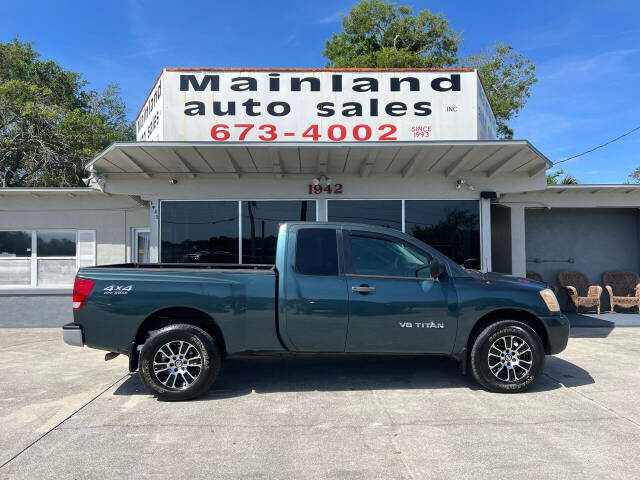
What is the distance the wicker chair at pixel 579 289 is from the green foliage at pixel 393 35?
54.3 feet

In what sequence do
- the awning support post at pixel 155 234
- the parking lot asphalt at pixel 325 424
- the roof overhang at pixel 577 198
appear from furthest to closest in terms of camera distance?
the roof overhang at pixel 577 198, the awning support post at pixel 155 234, the parking lot asphalt at pixel 325 424

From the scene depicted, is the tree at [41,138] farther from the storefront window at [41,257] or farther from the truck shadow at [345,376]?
the truck shadow at [345,376]

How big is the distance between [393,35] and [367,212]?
19552mm

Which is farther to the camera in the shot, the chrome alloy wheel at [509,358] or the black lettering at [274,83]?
the black lettering at [274,83]

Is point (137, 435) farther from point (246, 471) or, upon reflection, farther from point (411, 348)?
point (411, 348)

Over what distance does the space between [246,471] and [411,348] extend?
242 cm

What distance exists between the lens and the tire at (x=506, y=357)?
17.2 ft

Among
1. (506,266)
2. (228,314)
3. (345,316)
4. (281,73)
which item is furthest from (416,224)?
(228,314)

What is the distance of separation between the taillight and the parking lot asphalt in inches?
42.9

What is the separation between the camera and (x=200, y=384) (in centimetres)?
505

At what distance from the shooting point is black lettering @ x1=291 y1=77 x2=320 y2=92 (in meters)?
9.53

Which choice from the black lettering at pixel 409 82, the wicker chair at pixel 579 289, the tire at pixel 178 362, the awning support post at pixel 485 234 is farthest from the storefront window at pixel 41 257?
the wicker chair at pixel 579 289

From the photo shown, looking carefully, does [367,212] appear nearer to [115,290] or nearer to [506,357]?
[506,357]

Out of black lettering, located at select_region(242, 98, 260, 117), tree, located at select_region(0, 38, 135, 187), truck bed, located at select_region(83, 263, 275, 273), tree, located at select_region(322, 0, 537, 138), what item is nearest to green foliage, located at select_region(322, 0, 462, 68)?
tree, located at select_region(322, 0, 537, 138)
